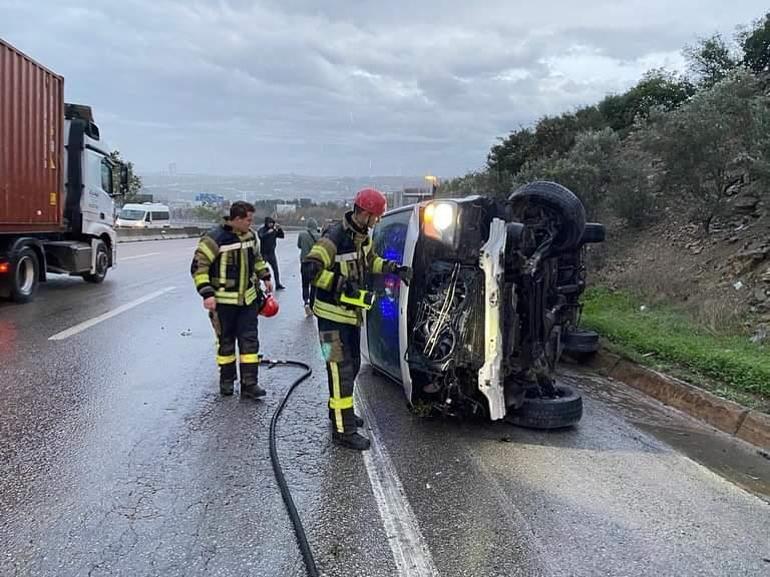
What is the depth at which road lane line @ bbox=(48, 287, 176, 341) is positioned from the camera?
821cm

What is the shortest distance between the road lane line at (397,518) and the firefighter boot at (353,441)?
0.05m

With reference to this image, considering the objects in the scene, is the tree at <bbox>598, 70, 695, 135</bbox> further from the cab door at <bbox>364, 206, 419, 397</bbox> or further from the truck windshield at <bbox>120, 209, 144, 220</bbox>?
the truck windshield at <bbox>120, 209, 144, 220</bbox>

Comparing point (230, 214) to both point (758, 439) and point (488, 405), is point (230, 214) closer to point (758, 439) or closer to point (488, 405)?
point (488, 405)

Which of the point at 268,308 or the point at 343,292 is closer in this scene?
the point at 343,292

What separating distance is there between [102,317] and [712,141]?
993 cm

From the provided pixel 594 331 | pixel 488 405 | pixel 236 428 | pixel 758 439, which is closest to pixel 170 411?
pixel 236 428

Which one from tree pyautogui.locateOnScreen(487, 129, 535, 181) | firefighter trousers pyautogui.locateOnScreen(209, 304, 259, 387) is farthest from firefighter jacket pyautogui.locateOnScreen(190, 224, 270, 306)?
tree pyautogui.locateOnScreen(487, 129, 535, 181)

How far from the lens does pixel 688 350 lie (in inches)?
270

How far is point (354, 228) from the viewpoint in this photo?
193 inches

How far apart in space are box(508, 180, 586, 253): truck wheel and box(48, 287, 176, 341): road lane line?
18.7ft

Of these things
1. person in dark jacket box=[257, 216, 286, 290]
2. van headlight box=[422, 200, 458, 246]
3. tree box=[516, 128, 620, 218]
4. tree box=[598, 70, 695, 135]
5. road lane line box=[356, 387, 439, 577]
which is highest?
tree box=[598, 70, 695, 135]

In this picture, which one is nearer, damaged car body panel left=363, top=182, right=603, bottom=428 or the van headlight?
damaged car body panel left=363, top=182, right=603, bottom=428

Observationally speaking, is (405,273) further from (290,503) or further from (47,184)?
(47,184)

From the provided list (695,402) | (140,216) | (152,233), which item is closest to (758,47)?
(695,402)
